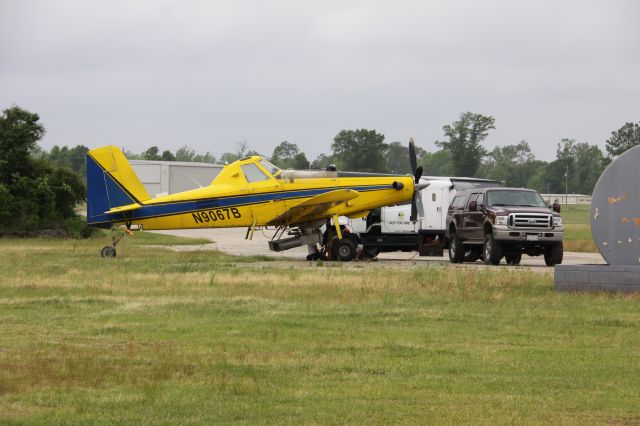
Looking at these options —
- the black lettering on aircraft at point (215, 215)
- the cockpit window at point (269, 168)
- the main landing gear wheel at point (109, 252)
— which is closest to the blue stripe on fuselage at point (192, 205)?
the black lettering on aircraft at point (215, 215)

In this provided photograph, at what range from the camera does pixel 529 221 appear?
83.7 feet

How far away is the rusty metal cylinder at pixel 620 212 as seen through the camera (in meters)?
17.1

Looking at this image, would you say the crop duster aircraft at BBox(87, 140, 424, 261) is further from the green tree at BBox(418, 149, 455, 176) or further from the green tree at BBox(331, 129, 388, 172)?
the green tree at BBox(418, 149, 455, 176)

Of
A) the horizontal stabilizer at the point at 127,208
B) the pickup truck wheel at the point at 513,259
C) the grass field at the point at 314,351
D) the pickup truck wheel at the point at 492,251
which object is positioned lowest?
the grass field at the point at 314,351

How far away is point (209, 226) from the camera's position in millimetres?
27812

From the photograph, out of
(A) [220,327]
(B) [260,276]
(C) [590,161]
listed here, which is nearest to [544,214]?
(B) [260,276]

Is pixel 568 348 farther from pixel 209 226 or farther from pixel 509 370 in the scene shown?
pixel 209 226

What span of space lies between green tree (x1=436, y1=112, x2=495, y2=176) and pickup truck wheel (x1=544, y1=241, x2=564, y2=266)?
96400 millimetres

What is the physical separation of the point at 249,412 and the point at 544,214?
1874 centimetres

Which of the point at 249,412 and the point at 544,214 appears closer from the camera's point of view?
the point at 249,412

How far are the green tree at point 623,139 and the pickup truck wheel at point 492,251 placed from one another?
112978 mm

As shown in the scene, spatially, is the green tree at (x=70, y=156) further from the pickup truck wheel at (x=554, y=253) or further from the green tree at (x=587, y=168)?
the pickup truck wheel at (x=554, y=253)

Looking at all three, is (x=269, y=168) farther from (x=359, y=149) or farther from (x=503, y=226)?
(x=359, y=149)

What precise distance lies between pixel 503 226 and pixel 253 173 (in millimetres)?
7086
